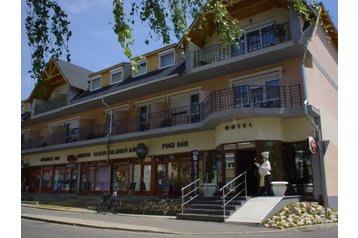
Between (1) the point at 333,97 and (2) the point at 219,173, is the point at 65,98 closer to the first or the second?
(2) the point at 219,173

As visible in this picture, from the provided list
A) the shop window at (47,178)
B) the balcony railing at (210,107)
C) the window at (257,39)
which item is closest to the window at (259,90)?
the balcony railing at (210,107)

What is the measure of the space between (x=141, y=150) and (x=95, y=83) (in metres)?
8.82

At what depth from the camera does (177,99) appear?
64.1 ft

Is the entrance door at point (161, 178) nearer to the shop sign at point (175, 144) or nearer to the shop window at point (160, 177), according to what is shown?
the shop window at point (160, 177)

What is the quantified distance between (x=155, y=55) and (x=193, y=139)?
6692mm

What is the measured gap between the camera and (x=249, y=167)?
15.3m

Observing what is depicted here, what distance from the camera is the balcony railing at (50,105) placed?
1037 inches

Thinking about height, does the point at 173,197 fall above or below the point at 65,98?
below

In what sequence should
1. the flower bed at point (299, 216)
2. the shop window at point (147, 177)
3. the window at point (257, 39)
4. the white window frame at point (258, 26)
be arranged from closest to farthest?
the flower bed at point (299, 216)
the window at point (257, 39)
the white window frame at point (258, 26)
the shop window at point (147, 177)

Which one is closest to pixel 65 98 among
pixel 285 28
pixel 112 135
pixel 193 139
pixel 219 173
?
pixel 112 135

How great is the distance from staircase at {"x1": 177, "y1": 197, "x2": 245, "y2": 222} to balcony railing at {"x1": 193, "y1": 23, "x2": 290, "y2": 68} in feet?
20.3

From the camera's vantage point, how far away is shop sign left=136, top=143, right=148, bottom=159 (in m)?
19.6

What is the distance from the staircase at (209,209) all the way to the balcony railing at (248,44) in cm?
620
